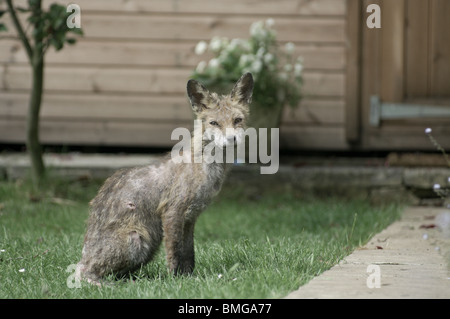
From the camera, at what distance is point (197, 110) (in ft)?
15.4

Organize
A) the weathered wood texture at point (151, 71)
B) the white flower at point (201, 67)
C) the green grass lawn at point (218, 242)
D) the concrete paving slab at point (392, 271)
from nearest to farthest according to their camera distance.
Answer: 1. the concrete paving slab at point (392, 271)
2. the green grass lawn at point (218, 242)
3. the white flower at point (201, 67)
4. the weathered wood texture at point (151, 71)

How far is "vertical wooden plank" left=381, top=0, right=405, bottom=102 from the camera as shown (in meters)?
8.14

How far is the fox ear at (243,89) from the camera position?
15.3 feet

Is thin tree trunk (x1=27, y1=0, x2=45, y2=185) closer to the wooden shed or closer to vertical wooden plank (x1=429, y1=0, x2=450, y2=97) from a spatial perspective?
the wooden shed

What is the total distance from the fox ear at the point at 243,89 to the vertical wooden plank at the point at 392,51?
398 cm

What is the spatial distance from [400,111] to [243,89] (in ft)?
13.2

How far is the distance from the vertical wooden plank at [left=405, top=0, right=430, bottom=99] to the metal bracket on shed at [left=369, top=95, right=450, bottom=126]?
0.16m

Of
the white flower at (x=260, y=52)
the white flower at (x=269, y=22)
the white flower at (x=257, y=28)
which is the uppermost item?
the white flower at (x=269, y=22)

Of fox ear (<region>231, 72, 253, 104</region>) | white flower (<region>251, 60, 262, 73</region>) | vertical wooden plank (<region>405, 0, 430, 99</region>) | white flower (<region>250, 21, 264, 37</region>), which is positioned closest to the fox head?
fox ear (<region>231, 72, 253, 104</region>)

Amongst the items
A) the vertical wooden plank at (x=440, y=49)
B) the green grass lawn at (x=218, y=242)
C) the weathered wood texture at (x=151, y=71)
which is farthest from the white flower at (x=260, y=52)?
the vertical wooden plank at (x=440, y=49)

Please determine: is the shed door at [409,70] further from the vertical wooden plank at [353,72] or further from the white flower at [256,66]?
the white flower at [256,66]

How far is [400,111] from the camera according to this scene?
27.0 feet
